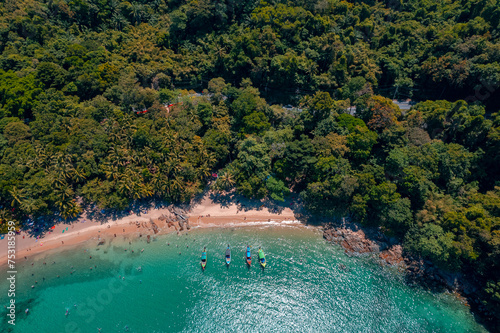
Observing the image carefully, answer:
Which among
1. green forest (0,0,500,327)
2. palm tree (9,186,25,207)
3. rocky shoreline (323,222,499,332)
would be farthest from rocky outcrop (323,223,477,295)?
palm tree (9,186,25,207)

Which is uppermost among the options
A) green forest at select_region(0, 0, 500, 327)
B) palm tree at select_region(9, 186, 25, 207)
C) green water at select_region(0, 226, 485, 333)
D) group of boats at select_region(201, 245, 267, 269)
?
green forest at select_region(0, 0, 500, 327)

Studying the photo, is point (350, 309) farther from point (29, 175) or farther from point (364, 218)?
point (29, 175)

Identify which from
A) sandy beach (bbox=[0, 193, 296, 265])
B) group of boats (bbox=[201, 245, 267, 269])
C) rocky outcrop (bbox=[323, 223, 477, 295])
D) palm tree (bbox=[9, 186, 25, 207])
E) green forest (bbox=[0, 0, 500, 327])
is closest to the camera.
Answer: rocky outcrop (bbox=[323, 223, 477, 295])

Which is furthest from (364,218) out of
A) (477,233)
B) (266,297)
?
(266,297)

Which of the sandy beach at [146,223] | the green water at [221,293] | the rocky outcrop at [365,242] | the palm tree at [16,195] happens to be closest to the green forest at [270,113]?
the palm tree at [16,195]

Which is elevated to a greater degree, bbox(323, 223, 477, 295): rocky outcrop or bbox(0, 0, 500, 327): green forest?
bbox(0, 0, 500, 327): green forest

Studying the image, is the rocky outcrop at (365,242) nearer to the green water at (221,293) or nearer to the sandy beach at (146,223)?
the green water at (221,293)

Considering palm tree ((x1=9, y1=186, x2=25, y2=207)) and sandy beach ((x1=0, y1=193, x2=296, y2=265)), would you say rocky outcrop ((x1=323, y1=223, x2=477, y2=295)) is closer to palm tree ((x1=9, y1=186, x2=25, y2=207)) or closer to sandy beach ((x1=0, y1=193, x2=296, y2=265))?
sandy beach ((x1=0, y1=193, x2=296, y2=265))
